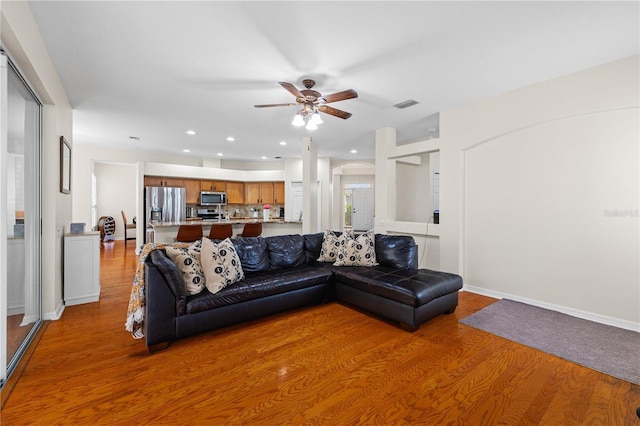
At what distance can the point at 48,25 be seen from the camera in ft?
7.57

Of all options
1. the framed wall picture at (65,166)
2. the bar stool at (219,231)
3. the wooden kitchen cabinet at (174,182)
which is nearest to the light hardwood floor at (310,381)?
the framed wall picture at (65,166)

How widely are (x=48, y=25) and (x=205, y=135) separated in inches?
136

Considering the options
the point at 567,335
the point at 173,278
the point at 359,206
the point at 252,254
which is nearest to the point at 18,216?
the point at 173,278

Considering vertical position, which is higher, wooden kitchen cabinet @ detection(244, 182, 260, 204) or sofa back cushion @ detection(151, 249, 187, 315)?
wooden kitchen cabinet @ detection(244, 182, 260, 204)

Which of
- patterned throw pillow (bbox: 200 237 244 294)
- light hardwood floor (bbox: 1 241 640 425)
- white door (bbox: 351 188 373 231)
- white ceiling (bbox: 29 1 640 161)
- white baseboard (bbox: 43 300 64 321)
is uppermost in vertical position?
white ceiling (bbox: 29 1 640 161)

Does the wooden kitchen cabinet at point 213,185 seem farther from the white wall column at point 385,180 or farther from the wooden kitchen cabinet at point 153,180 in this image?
the white wall column at point 385,180

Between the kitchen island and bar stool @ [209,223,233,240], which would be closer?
the kitchen island

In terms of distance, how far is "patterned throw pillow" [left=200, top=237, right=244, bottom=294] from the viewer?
277 centimetres

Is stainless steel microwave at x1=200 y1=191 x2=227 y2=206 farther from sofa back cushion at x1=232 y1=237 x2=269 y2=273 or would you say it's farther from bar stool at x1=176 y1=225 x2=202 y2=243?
sofa back cushion at x1=232 y1=237 x2=269 y2=273

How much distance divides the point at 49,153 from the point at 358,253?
365cm

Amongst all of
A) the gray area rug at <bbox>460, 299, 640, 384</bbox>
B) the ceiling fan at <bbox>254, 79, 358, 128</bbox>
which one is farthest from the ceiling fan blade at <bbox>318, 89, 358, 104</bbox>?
the gray area rug at <bbox>460, 299, 640, 384</bbox>

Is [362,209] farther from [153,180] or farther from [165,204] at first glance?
[153,180]

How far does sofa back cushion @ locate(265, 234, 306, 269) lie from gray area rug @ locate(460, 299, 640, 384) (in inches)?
82.9

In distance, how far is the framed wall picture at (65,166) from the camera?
3193 millimetres
